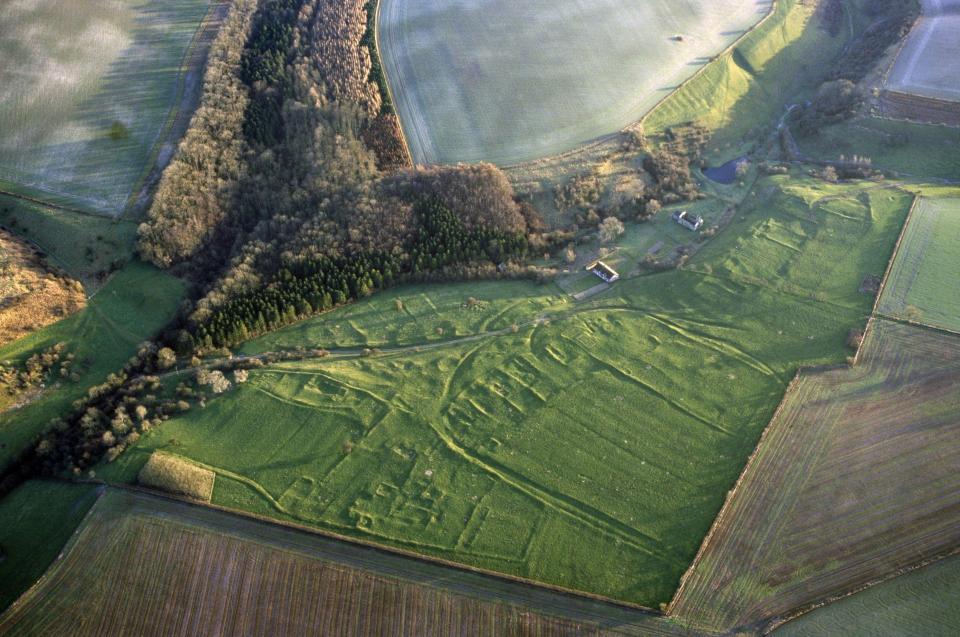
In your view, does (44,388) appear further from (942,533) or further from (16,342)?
(942,533)

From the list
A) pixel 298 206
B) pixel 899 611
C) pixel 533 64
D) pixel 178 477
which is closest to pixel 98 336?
pixel 178 477

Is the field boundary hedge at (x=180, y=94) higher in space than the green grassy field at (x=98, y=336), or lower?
higher

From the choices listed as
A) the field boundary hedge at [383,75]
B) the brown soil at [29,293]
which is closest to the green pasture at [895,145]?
the field boundary hedge at [383,75]

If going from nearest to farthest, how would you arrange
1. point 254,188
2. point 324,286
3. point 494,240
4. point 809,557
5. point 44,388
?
point 809,557 < point 44,388 < point 324,286 < point 494,240 < point 254,188

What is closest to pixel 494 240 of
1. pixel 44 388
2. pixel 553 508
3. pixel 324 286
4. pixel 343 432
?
pixel 324 286

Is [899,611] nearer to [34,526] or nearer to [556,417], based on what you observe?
[556,417]

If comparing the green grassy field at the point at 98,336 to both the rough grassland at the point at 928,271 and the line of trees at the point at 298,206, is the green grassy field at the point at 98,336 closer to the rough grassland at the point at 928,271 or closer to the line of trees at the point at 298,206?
the line of trees at the point at 298,206

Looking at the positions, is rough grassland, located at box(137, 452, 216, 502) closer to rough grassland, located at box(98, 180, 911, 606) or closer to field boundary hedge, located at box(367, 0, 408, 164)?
rough grassland, located at box(98, 180, 911, 606)
